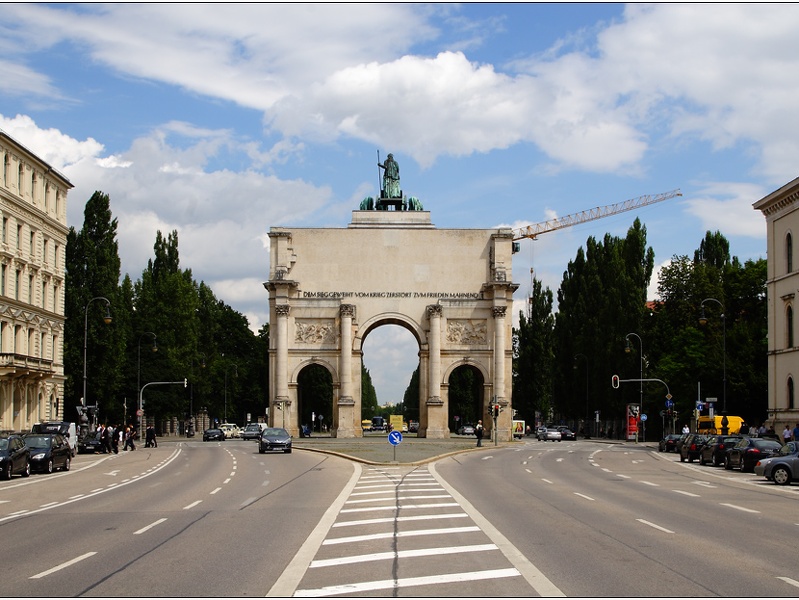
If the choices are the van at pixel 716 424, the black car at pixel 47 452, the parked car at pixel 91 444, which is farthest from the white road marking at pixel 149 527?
the van at pixel 716 424

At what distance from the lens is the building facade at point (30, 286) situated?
62041 millimetres

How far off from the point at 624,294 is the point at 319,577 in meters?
80.7

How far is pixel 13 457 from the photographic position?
35812 millimetres

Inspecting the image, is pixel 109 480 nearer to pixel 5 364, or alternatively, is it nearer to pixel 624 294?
pixel 5 364

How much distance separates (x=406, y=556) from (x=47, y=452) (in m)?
28.5

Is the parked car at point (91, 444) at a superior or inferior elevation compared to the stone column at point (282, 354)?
inferior

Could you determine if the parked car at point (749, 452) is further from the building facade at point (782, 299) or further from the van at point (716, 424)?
the van at point (716, 424)

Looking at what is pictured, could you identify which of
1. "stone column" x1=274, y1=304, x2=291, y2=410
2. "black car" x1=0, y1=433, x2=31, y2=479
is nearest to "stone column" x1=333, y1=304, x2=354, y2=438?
"stone column" x1=274, y1=304, x2=291, y2=410

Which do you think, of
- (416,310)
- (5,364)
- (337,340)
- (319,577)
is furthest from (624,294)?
(319,577)

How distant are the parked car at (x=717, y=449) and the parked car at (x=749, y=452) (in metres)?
0.99

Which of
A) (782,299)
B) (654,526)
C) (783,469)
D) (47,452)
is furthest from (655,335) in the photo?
(654,526)

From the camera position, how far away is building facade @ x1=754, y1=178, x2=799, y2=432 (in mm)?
62656

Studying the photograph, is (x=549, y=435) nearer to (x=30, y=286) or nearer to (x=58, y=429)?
(x=30, y=286)

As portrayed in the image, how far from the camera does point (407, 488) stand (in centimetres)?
2969
